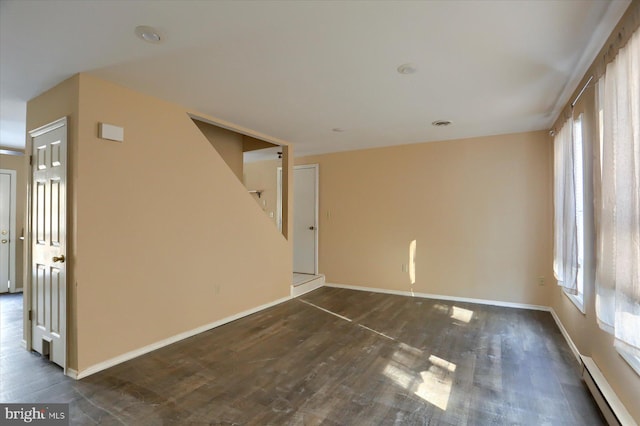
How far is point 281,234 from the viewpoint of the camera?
478 centimetres

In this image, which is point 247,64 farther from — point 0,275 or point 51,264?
point 0,275

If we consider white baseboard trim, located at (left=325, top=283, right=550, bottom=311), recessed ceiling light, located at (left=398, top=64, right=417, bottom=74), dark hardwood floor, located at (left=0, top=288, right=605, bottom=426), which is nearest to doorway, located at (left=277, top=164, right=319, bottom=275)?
white baseboard trim, located at (left=325, top=283, right=550, bottom=311)

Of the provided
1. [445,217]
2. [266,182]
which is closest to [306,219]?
[266,182]

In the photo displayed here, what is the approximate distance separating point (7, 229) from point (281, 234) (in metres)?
4.64

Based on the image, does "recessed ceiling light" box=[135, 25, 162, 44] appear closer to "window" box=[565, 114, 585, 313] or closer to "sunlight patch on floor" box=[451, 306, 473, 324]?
"window" box=[565, 114, 585, 313]

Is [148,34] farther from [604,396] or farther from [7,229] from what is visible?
[7,229]

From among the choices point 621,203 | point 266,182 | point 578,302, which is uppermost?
point 266,182

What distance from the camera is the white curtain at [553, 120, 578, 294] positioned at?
273cm

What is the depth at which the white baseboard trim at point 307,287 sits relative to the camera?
501 cm

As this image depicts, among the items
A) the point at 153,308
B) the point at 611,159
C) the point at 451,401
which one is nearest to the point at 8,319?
the point at 153,308

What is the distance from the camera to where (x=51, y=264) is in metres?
2.67

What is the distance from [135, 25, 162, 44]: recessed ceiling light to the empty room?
25 millimetres

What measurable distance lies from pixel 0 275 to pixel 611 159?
7810mm

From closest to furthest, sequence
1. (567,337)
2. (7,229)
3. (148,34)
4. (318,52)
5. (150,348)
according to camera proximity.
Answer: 1. (148,34)
2. (318,52)
3. (150,348)
4. (567,337)
5. (7,229)
